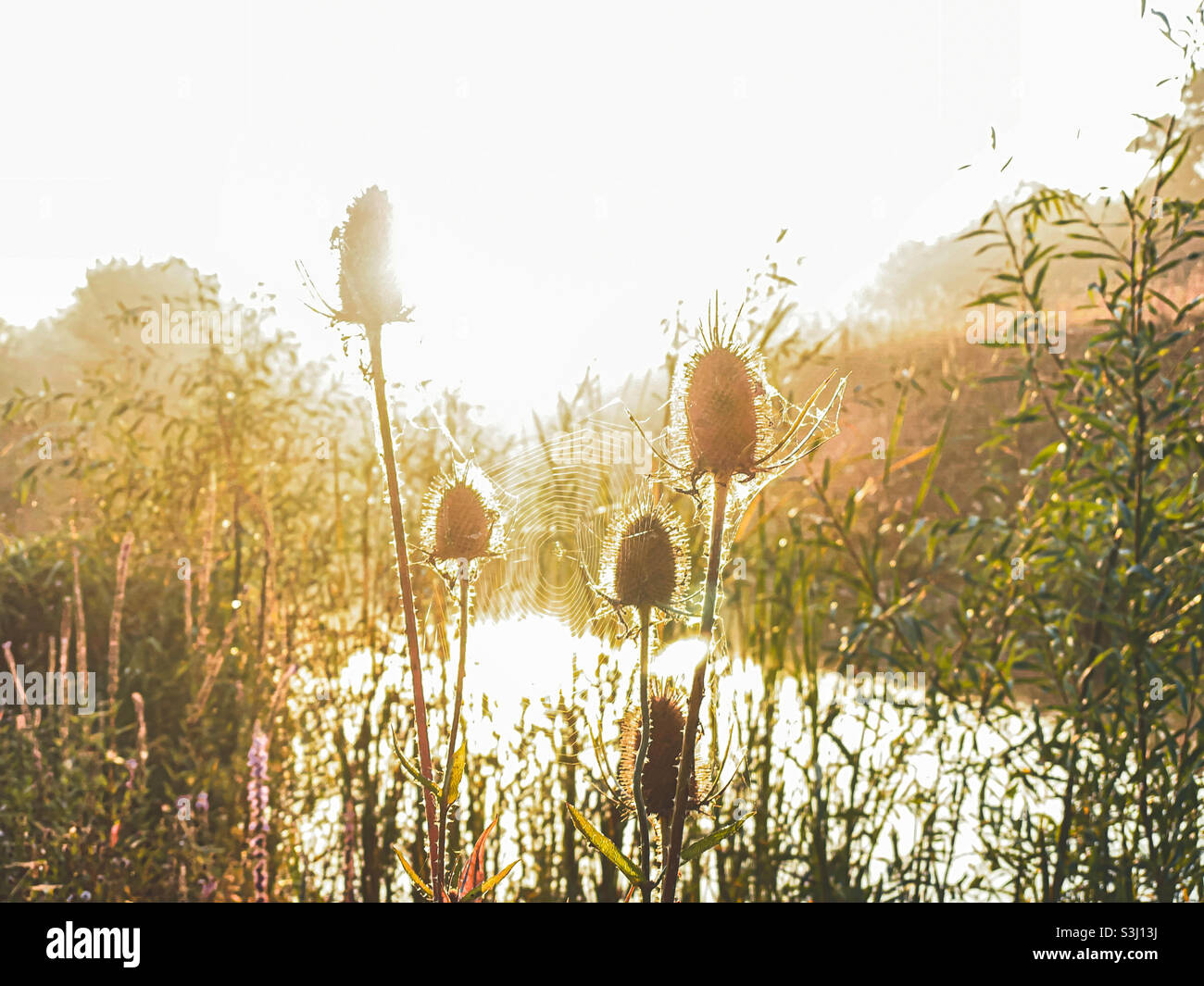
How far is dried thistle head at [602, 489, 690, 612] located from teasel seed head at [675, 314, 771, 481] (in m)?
0.08

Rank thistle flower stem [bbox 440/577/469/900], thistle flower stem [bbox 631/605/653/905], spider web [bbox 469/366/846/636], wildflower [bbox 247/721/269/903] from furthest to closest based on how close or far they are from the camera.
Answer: wildflower [bbox 247/721/269/903]
spider web [bbox 469/366/846/636]
thistle flower stem [bbox 440/577/469/900]
thistle flower stem [bbox 631/605/653/905]

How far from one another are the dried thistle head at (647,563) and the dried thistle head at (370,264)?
29 cm

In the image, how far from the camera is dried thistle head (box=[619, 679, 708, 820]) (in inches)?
29.8

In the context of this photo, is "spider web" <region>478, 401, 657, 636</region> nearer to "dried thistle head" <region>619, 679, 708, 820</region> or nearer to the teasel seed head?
"dried thistle head" <region>619, 679, 708, 820</region>

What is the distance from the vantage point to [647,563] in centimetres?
72

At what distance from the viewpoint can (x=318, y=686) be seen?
2141mm

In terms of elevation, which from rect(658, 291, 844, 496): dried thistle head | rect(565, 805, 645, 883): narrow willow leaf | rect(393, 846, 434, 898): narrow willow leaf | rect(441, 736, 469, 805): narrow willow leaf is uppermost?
rect(658, 291, 844, 496): dried thistle head

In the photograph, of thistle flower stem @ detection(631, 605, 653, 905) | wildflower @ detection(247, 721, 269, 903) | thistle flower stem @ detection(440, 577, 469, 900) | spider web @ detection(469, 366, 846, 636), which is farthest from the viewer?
wildflower @ detection(247, 721, 269, 903)

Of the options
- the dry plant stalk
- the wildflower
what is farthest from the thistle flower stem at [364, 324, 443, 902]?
the wildflower

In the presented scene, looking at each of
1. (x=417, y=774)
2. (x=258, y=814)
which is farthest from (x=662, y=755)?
(x=258, y=814)

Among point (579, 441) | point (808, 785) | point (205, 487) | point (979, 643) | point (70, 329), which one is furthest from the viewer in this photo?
point (70, 329)
